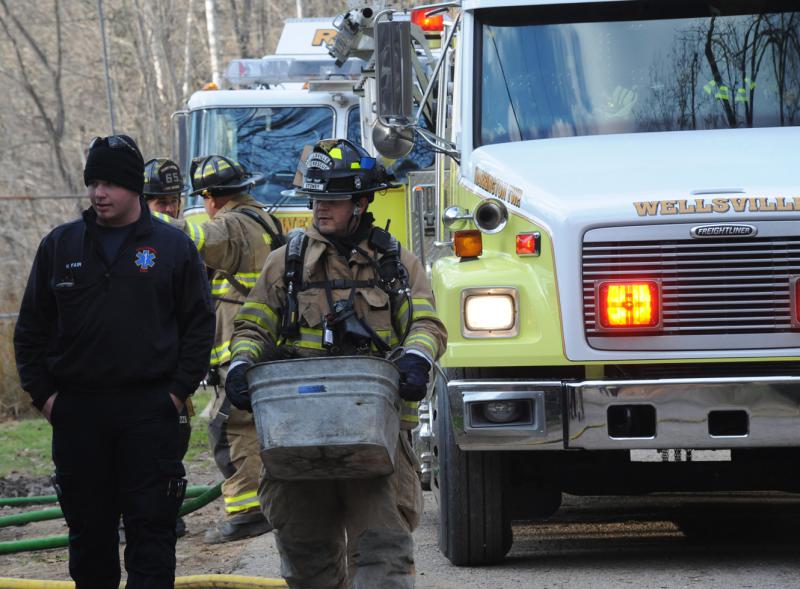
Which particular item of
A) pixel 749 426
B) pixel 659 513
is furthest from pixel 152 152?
pixel 749 426

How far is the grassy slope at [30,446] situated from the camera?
37.6 feet

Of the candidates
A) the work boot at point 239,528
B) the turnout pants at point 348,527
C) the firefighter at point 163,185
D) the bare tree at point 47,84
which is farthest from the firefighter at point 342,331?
the bare tree at point 47,84

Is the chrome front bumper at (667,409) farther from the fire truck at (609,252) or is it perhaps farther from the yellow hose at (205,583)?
the yellow hose at (205,583)

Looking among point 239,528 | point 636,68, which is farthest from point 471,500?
point 636,68

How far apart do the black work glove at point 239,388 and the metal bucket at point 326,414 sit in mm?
134

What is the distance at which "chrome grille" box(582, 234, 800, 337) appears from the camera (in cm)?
596

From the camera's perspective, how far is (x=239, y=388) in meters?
4.80

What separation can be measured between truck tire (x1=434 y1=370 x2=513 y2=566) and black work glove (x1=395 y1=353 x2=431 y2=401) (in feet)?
5.27

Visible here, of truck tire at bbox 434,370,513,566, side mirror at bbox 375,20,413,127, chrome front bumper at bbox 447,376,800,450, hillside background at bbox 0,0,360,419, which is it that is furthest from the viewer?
hillside background at bbox 0,0,360,419

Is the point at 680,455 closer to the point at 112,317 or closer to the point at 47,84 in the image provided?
the point at 112,317

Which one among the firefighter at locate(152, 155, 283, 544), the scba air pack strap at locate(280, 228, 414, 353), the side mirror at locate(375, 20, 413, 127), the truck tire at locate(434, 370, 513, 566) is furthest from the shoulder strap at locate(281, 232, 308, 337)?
the firefighter at locate(152, 155, 283, 544)

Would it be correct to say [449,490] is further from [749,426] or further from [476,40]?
[476,40]

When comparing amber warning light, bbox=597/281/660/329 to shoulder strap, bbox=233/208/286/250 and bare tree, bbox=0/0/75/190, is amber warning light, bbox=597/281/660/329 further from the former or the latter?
bare tree, bbox=0/0/75/190

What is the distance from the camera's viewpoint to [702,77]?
705 cm
